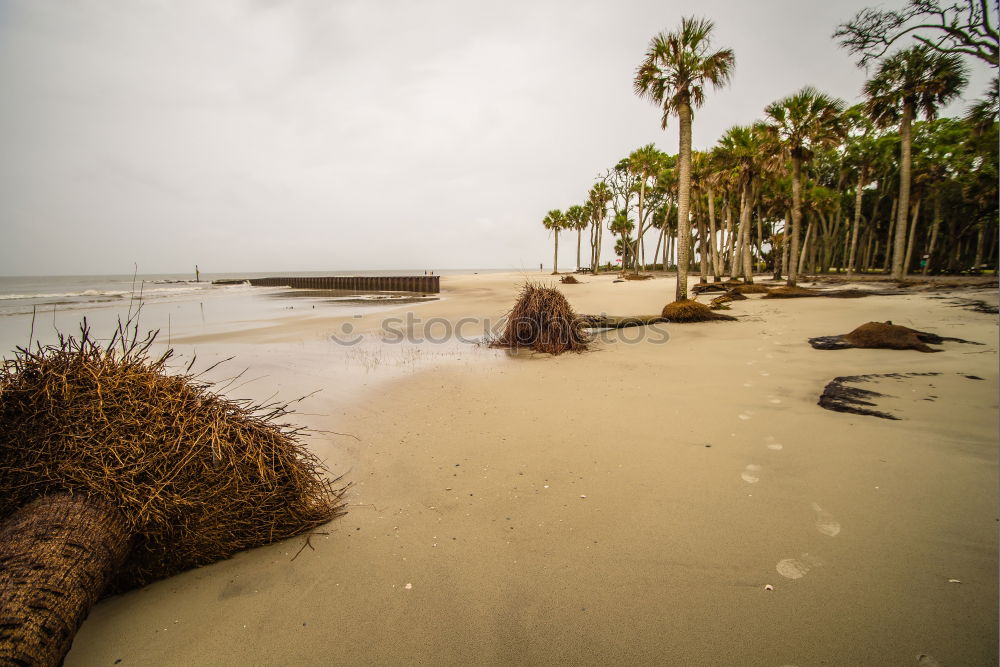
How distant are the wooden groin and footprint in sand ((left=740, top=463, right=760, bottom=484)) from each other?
36.2 meters

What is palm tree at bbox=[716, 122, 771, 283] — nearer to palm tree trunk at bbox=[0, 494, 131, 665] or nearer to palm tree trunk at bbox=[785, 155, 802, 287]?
palm tree trunk at bbox=[785, 155, 802, 287]

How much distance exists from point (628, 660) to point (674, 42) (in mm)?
18152

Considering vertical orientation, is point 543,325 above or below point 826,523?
above

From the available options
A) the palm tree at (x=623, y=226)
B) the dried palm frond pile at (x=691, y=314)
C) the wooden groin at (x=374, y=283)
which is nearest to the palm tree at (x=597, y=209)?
the palm tree at (x=623, y=226)

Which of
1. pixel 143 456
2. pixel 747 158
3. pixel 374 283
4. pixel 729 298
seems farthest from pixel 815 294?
pixel 374 283

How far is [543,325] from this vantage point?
9617 millimetres

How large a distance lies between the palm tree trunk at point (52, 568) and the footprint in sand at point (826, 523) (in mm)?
4047

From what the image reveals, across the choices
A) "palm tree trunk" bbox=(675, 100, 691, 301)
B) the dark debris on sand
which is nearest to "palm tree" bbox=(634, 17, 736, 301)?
"palm tree trunk" bbox=(675, 100, 691, 301)

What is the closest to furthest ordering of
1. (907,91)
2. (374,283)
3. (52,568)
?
(52,568) < (907,91) < (374,283)

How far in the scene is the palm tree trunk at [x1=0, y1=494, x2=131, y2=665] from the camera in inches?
59.6

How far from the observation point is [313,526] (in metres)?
2.81

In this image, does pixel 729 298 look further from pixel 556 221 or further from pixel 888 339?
pixel 556 221

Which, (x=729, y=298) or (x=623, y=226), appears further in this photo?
(x=623, y=226)

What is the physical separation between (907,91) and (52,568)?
103ft
